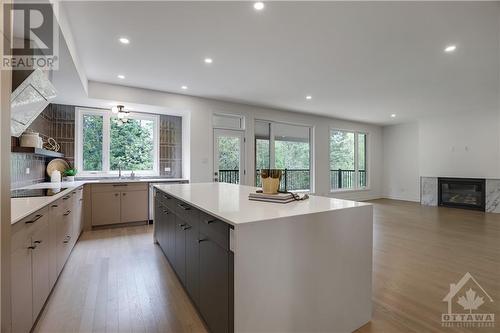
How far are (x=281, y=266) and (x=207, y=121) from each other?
4.47 metres

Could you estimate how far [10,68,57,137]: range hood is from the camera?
2.38 meters

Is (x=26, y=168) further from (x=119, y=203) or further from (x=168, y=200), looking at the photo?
(x=168, y=200)

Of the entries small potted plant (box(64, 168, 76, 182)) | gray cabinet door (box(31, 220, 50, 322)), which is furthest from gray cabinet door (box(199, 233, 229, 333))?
small potted plant (box(64, 168, 76, 182))

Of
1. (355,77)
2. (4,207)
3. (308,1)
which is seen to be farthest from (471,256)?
(4,207)

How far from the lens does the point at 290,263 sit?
145cm

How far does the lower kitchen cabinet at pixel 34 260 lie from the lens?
142cm

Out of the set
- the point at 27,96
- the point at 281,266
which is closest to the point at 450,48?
the point at 281,266

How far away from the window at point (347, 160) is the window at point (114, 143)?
5.36 meters

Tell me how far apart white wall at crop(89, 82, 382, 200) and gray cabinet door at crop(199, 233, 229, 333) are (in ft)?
12.1

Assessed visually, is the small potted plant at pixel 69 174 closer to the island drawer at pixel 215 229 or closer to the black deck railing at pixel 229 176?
the black deck railing at pixel 229 176

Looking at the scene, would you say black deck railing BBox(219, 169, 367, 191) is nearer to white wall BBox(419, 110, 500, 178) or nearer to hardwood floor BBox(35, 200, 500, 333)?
white wall BBox(419, 110, 500, 178)

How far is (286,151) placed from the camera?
691 centimetres

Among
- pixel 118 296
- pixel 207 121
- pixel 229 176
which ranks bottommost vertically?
pixel 118 296

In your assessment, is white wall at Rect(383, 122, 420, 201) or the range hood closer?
the range hood
